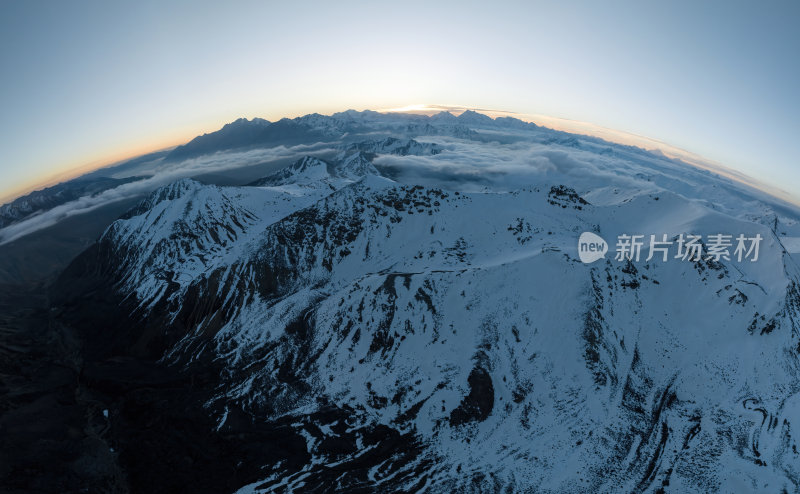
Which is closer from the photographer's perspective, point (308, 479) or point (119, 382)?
point (308, 479)

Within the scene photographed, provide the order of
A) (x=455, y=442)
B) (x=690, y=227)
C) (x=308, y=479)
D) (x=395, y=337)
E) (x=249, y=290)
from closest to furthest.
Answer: (x=308, y=479)
(x=455, y=442)
(x=395, y=337)
(x=690, y=227)
(x=249, y=290)

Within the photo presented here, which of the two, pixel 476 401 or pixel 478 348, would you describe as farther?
pixel 478 348

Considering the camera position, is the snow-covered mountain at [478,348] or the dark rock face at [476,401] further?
the dark rock face at [476,401]

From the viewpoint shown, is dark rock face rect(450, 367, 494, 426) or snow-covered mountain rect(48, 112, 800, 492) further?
dark rock face rect(450, 367, 494, 426)

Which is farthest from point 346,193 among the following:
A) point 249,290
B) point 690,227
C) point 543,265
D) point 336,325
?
point 690,227

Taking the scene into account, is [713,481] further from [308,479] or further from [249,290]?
[249,290]

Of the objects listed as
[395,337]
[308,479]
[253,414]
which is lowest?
[308,479]

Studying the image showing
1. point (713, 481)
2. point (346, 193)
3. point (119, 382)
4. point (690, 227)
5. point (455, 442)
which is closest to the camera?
point (713, 481)

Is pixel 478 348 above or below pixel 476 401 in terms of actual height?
above
